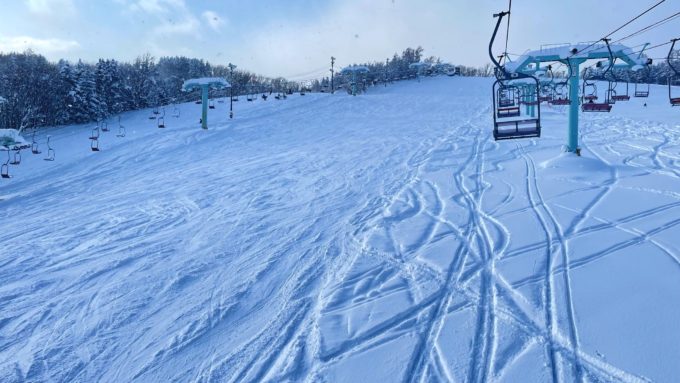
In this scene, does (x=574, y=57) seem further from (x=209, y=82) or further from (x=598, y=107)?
(x=209, y=82)

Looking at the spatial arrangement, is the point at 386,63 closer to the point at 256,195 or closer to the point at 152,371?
the point at 256,195

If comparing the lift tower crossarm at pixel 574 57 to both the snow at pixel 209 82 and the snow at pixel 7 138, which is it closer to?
the snow at pixel 7 138

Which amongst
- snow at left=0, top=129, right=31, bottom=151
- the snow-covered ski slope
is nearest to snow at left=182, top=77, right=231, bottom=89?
snow at left=0, top=129, right=31, bottom=151

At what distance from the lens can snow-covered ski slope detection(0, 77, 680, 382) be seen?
3.15 meters

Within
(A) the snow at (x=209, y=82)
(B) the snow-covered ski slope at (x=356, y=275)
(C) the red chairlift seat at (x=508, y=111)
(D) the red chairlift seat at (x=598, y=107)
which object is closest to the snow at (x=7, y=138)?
(B) the snow-covered ski slope at (x=356, y=275)

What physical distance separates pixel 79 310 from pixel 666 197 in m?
8.58

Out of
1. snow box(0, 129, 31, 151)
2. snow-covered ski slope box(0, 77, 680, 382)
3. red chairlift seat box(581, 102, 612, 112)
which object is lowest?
snow-covered ski slope box(0, 77, 680, 382)

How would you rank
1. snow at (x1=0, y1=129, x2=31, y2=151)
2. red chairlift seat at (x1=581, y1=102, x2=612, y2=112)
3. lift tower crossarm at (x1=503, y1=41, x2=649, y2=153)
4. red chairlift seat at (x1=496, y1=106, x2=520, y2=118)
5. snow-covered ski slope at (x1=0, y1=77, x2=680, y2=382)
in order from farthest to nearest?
red chairlift seat at (x1=581, y1=102, x2=612, y2=112)
snow at (x1=0, y1=129, x2=31, y2=151)
red chairlift seat at (x1=496, y1=106, x2=520, y2=118)
lift tower crossarm at (x1=503, y1=41, x2=649, y2=153)
snow-covered ski slope at (x1=0, y1=77, x2=680, y2=382)

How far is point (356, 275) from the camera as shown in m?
4.55

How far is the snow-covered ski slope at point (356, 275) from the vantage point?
3150 millimetres

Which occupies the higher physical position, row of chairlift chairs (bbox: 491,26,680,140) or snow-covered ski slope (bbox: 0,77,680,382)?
row of chairlift chairs (bbox: 491,26,680,140)

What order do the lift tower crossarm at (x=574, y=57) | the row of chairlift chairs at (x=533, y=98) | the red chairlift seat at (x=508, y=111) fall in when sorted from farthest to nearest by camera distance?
the red chairlift seat at (x=508, y=111) < the lift tower crossarm at (x=574, y=57) < the row of chairlift chairs at (x=533, y=98)

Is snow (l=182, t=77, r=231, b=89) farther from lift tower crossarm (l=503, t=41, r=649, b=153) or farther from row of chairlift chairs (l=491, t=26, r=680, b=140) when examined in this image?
lift tower crossarm (l=503, t=41, r=649, b=153)

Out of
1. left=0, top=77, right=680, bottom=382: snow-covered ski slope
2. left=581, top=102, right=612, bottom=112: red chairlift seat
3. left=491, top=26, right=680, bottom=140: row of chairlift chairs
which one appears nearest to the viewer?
left=0, top=77, right=680, bottom=382: snow-covered ski slope
